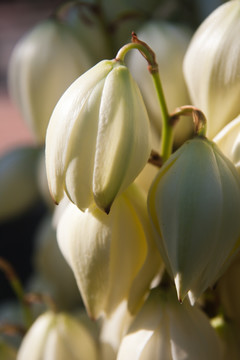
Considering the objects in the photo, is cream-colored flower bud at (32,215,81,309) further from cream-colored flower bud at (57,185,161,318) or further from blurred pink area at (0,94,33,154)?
blurred pink area at (0,94,33,154)

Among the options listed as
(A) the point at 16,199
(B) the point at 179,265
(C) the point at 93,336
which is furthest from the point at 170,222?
(A) the point at 16,199

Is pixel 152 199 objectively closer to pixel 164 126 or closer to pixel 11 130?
pixel 164 126

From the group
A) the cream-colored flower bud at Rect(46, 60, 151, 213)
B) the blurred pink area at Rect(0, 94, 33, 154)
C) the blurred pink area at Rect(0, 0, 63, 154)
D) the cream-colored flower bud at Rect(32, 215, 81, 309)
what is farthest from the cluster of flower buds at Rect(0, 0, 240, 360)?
the blurred pink area at Rect(0, 0, 63, 154)

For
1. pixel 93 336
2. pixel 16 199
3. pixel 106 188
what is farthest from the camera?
pixel 16 199

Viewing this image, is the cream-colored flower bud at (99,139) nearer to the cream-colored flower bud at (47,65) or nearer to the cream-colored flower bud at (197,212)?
the cream-colored flower bud at (197,212)

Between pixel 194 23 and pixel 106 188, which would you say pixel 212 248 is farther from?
pixel 194 23

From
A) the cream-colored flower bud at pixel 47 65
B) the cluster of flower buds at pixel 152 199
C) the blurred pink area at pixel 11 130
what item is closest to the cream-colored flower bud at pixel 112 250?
the cluster of flower buds at pixel 152 199
